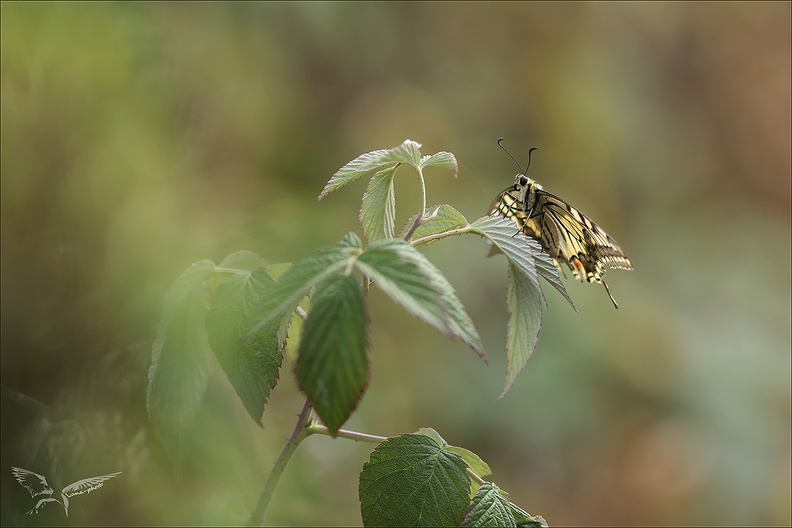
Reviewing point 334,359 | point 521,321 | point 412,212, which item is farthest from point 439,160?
point 412,212

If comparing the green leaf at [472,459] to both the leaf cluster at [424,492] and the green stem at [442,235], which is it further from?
the green stem at [442,235]

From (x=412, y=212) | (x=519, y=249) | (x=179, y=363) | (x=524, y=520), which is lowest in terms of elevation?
(x=524, y=520)

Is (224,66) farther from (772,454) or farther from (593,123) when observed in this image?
(772,454)

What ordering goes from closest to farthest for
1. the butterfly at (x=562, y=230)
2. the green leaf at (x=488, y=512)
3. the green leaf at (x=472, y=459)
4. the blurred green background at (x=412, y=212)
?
1. the green leaf at (x=488, y=512)
2. the green leaf at (x=472, y=459)
3. the butterfly at (x=562, y=230)
4. the blurred green background at (x=412, y=212)

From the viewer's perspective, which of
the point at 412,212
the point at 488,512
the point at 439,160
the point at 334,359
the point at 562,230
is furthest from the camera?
the point at 412,212

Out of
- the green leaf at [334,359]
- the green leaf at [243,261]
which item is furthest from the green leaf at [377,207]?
the green leaf at [334,359]

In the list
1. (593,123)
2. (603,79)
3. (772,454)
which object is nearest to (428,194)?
(593,123)

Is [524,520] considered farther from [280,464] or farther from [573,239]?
[573,239]
